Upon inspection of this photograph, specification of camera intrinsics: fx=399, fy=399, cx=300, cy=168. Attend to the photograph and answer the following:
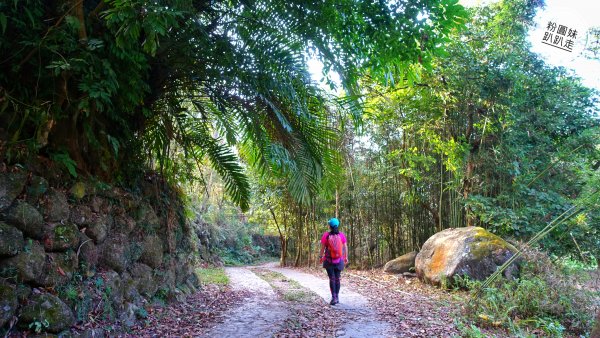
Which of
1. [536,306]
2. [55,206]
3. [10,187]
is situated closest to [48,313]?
[55,206]

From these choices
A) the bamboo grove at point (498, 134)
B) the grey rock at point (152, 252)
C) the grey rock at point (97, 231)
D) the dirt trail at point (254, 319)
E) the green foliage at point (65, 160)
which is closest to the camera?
the green foliage at point (65, 160)

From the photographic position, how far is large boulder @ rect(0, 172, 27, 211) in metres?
3.68

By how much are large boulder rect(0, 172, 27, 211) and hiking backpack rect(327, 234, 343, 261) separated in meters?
4.48

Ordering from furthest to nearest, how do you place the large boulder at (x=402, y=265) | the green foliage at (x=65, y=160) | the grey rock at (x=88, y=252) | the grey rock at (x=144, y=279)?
the large boulder at (x=402, y=265) → the grey rock at (x=144, y=279) → the grey rock at (x=88, y=252) → the green foliage at (x=65, y=160)

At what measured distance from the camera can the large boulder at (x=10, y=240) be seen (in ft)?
11.5

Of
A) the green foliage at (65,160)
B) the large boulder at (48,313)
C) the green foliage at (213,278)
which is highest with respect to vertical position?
the green foliage at (65,160)

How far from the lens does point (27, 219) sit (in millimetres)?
3848

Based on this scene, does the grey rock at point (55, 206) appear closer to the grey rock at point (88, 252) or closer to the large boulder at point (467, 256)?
the grey rock at point (88, 252)

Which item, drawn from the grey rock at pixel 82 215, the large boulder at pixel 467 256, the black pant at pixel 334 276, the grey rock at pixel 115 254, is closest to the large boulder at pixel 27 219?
the grey rock at pixel 82 215

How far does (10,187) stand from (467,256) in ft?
25.4

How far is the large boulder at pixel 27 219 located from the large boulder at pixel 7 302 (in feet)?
1.96

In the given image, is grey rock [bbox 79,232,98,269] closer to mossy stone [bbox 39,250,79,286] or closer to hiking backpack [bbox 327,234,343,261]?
mossy stone [bbox 39,250,79,286]

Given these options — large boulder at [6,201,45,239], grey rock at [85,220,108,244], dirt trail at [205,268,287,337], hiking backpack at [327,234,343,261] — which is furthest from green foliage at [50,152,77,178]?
hiking backpack at [327,234,343,261]

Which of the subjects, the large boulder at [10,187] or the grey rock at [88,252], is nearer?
the large boulder at [10,187]
